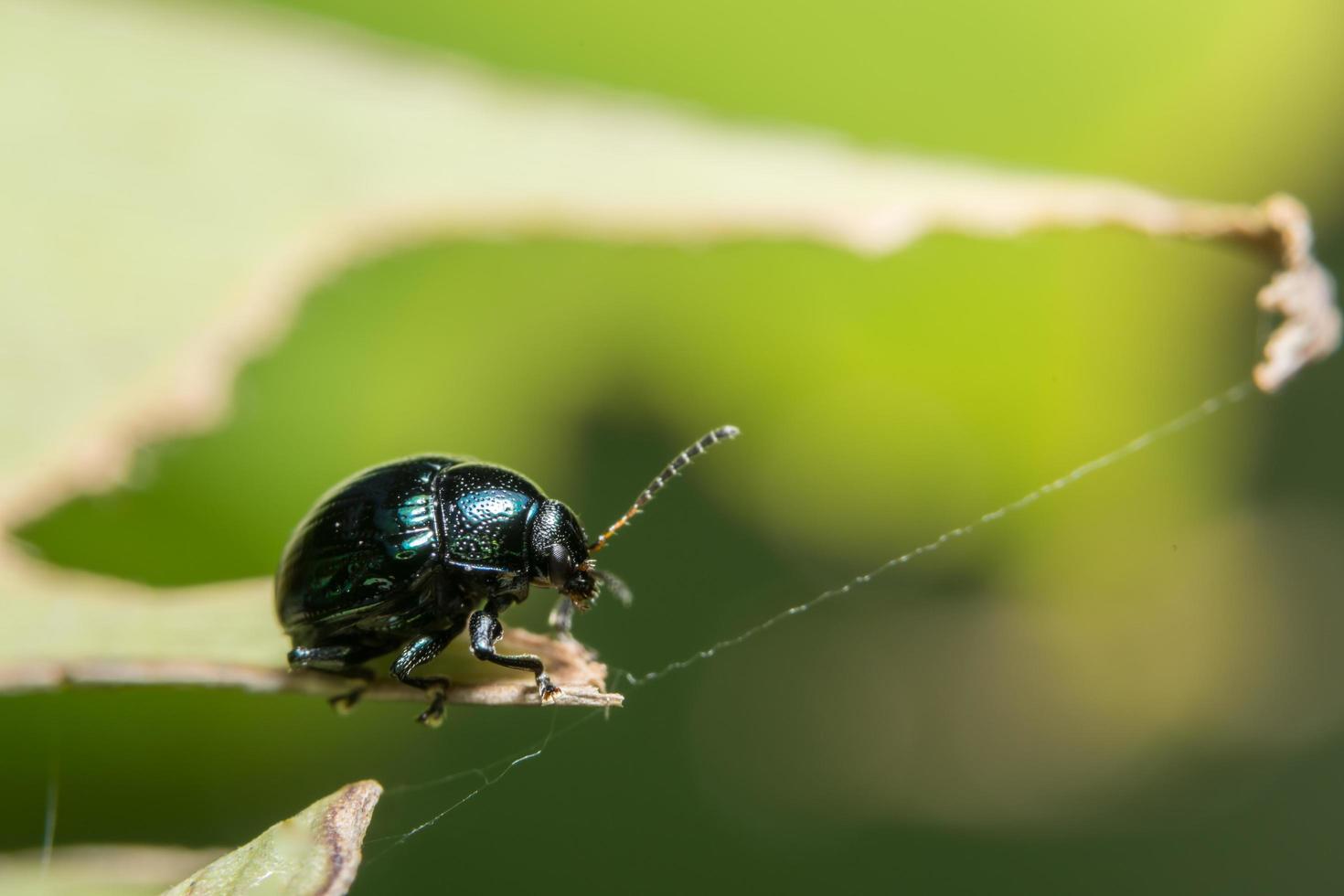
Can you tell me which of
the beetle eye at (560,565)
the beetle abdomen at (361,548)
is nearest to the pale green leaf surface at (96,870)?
the beetle abdomen at (361,548)

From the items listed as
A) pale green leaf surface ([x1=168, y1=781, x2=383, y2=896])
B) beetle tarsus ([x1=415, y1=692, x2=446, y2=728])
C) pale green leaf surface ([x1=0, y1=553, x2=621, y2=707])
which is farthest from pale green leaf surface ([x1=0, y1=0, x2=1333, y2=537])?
pale green leaf surface ([x1=168, y1=781, x2=383, y2=896])

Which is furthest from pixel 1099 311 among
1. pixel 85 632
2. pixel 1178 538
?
pixel 85 632

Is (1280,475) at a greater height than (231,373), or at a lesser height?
greater

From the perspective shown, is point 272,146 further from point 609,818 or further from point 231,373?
point 609,818

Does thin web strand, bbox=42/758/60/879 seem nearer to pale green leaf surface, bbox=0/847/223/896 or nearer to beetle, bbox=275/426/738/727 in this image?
pale green leaf surface, bbox=0/847/223/896

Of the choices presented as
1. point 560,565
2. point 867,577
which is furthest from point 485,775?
point 867,577

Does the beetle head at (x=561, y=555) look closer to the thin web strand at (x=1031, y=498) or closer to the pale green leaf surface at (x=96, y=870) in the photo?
the thin web strand at (x=1031, y=498)
